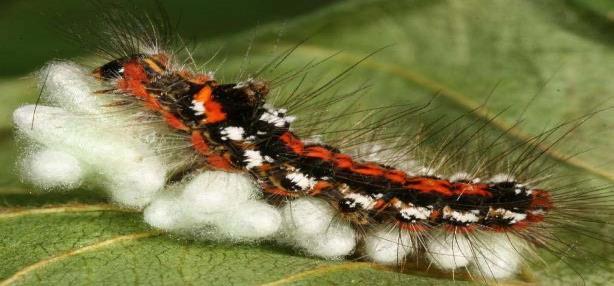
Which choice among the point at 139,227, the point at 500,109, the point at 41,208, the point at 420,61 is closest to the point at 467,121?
the point at 500,109

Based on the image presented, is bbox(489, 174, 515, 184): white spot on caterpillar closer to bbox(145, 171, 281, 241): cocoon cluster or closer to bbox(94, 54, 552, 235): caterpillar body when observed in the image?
bbox(94, 54, 552, 235): caterpillar body

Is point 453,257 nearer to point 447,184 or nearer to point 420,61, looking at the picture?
point 447,184

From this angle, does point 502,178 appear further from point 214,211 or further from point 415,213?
point 214,211

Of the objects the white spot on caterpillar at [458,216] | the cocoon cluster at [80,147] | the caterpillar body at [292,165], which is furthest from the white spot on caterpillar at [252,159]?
the white spot on caterpillar at [458,216]

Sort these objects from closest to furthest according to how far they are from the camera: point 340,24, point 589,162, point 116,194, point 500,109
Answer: point 116,194, point 589,162, point 500,109, point 340,24

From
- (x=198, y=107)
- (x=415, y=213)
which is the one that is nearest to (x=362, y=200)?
(x=415, y=213)

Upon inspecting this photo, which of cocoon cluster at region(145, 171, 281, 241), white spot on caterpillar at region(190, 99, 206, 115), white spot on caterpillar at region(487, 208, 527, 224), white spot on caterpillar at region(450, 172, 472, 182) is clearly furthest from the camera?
white spot on caterpillar at region(450, 172, 472, 182)

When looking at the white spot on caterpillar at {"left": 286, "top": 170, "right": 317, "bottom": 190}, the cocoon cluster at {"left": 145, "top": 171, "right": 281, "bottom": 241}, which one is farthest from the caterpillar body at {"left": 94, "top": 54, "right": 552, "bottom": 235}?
the cocoon cluster at {"left": 145, "top": 171, "right": 281, "bottom": 241}

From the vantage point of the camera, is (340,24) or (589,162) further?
(340,24)
